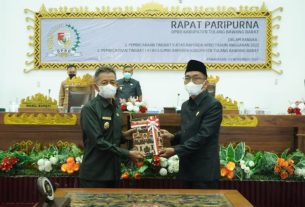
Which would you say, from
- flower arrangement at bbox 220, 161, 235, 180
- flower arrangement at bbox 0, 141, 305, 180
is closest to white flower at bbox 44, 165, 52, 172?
flower arrangement at bbox 0, 141, 305, 180

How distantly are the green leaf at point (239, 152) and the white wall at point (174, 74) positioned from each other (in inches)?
161

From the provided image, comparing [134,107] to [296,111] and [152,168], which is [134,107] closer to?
[152,168]

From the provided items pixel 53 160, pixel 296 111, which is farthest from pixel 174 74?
pixel 53 160

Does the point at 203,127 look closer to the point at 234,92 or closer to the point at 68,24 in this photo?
the point at 234,92

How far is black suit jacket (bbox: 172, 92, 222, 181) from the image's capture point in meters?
2.68

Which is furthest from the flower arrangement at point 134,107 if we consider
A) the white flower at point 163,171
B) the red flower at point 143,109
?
the white flower at point 163,171

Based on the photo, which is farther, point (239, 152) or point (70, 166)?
point (239, 152)

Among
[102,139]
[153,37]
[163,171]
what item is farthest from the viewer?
[153,37]

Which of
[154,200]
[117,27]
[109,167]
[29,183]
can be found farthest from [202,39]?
[154,200]

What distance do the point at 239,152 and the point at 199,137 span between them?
3.98 ft

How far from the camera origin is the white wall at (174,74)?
7.75 meters

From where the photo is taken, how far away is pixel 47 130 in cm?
389

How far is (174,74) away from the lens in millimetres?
7840

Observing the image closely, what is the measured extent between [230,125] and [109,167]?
160 cm
